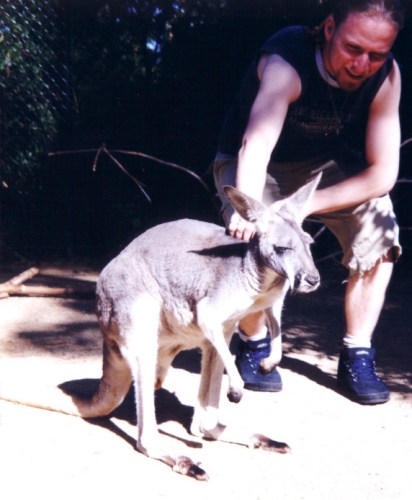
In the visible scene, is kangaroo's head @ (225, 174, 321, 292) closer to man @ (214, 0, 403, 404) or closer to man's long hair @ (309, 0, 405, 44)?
man @ (214, 0, 403, 404)

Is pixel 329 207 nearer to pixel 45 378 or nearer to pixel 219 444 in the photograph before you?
pixel 219 444

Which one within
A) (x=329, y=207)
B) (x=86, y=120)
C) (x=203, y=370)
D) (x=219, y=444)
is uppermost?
(x=86, y=120)

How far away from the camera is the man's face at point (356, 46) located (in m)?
2.52

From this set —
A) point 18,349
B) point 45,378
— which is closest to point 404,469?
point 45,378

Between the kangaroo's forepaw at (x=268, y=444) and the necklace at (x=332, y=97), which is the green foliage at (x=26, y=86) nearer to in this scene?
the necklace at (x=332, y=97)

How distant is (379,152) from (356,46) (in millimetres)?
487

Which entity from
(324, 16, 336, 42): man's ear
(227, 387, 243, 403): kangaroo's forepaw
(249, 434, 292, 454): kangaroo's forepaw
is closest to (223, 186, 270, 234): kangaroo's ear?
(227, 387, 243, 403): kangaroo's forepaw

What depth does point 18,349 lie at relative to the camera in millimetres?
3484

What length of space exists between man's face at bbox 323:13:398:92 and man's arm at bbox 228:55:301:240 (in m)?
0.16

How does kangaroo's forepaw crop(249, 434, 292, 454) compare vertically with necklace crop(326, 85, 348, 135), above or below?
below

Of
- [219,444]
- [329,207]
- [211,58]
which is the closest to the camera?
[219,444]

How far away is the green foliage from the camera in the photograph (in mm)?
5016

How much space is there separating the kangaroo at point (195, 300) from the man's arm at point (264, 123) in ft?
0.57

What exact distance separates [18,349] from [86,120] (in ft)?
9.18
